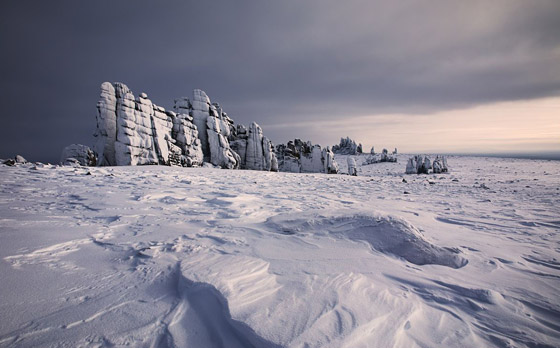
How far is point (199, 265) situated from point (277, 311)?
94 centimetres

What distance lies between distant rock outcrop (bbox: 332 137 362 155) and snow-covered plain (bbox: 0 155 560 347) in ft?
210

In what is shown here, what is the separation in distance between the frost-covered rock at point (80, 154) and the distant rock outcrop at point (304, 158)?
19.7 meters

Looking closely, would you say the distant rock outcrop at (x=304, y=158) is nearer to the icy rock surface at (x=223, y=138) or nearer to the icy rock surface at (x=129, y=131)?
the icy rock surface at (x=223, y=138)

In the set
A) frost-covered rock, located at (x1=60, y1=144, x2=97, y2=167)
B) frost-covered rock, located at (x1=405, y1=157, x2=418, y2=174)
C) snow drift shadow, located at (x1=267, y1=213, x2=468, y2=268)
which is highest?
frost-covered rock, located at (x1=60, y1=144, x2=97, y2=167)

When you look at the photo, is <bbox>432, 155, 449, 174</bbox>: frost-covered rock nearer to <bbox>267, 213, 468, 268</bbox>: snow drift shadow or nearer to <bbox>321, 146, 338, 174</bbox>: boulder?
<bbox>321, 146, 338, 174</bbox>: boulder

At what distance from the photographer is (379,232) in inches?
116

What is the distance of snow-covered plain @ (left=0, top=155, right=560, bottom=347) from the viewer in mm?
1359

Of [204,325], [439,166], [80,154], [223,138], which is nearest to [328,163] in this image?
[223,138]

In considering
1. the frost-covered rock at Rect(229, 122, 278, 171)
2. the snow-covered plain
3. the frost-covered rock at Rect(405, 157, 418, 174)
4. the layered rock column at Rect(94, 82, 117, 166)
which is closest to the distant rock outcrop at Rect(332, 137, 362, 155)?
the frost-covered rock at Rect(405, 157, 418, 174)

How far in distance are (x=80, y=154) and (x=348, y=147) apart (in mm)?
60658

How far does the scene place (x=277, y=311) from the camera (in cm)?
151

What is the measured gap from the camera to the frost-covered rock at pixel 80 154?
18438 millimetres

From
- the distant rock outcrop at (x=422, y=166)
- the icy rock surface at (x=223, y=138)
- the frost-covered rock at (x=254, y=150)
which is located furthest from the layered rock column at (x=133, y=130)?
the distant rock outcrop at (x=422, y=166)

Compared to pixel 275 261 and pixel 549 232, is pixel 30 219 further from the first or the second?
pixel 549 232
